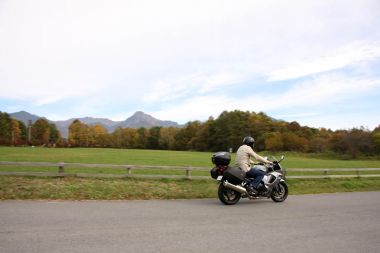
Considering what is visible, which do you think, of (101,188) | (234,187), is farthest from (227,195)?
Result: (101,188)

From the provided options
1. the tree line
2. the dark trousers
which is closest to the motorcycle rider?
the dark trousers

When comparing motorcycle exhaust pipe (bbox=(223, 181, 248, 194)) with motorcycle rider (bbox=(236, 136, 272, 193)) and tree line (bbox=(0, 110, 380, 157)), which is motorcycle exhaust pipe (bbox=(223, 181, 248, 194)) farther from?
tree line (bbox=(0, 110, 380, 157))

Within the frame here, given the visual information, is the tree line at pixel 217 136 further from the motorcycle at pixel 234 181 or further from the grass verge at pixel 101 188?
the motorcycle at pixel 234 181

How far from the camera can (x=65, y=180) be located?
566 inches

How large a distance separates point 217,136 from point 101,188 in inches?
4304

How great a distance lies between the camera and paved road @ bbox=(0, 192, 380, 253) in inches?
241

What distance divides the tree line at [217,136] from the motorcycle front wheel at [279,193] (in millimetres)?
77680

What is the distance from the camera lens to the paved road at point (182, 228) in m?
6.12

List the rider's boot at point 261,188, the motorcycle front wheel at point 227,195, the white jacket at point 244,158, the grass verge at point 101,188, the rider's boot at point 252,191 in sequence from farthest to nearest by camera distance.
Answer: the grass verge at point 101,188
the rider's boot at point 261,188
the rider's boot at point 252,191
the white jacket at point 244,158
the motorcycle front wheel at point 227,195

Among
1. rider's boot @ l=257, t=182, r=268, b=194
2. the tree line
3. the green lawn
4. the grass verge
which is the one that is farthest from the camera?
the tree line

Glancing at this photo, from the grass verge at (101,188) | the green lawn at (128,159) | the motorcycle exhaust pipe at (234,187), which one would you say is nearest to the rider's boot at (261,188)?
the motorcycle exhaust pipe at (234,187)

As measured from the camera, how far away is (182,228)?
752 cm

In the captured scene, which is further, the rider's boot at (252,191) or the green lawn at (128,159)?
the green lawn at (128,159)

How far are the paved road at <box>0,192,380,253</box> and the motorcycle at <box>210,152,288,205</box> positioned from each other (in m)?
0.52
